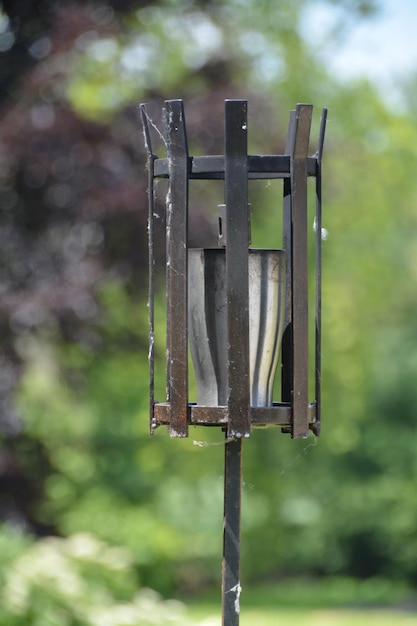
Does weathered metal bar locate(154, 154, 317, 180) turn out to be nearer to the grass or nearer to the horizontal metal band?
the horizontal metal band

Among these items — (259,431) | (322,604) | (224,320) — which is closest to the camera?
(224,320)

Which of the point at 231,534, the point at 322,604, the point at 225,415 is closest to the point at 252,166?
the point at 225,415

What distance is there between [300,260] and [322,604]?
905 centimetres

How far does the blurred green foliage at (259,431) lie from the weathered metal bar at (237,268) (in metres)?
4.58

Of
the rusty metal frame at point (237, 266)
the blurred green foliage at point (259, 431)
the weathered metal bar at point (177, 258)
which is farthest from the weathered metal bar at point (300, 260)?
the blurred green foliage at point (259, 431)

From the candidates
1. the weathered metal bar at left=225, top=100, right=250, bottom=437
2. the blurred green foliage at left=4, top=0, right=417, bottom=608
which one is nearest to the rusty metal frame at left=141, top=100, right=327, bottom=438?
the weathered metal bar at left=225, top=100, right=250, bottom=437

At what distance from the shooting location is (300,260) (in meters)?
2.82

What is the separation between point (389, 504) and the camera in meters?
12.3

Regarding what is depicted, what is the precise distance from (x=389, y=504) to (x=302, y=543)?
48.9 inches

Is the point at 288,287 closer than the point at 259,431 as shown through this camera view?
Yes

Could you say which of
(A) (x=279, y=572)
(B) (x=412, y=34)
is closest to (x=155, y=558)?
(A) (x=279, y=572)

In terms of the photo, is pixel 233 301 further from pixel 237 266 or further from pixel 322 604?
pixel 322 604

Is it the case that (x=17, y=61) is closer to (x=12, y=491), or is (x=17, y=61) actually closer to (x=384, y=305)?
(x=12, y=491)

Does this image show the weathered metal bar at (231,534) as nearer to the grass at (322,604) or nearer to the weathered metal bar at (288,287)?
the weathered metal bar at (288,287)
